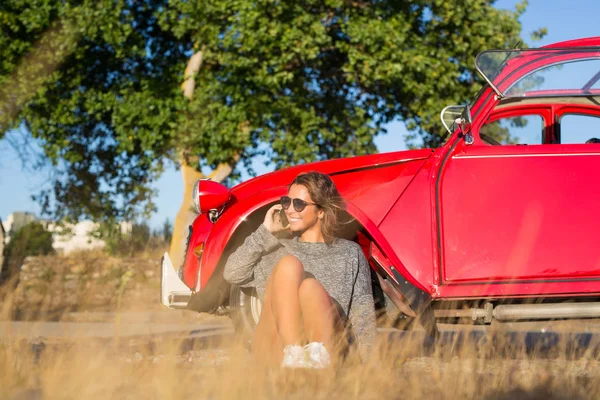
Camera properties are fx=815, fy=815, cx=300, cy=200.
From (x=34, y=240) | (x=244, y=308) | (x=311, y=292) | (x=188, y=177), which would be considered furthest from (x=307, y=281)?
(x=34, y=240)

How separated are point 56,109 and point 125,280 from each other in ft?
12.1

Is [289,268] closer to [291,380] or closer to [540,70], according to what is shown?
[291,380]

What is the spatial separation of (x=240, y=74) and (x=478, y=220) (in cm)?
1001

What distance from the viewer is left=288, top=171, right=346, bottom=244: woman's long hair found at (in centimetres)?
459

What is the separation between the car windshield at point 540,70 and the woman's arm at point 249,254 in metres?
1.70

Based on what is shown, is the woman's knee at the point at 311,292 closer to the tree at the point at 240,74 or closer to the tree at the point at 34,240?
the tree at the point at 240,74

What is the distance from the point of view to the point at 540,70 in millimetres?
5203

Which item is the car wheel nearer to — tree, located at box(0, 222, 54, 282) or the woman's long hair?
the woman's long hair

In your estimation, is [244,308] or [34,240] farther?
[34,240]

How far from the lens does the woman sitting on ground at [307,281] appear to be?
13.5ft

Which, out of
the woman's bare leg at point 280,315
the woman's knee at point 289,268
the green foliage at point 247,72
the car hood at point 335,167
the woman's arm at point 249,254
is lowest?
the woman's bare leg at point 280,315

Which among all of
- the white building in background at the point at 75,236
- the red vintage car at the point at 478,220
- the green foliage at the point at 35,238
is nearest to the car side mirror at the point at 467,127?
the red vintage car at the point at 478,220

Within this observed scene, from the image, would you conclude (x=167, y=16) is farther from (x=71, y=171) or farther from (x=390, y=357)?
(x=390, y=357)

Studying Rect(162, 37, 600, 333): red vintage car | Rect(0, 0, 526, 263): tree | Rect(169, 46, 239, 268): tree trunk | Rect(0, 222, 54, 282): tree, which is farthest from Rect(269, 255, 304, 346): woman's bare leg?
Rect(0, 222, 54, 282): tree
